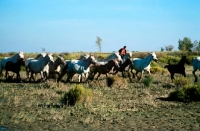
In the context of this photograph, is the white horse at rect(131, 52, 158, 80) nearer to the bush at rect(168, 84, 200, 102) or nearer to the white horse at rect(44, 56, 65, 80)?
the white horse at rect(44, 56, 65, 80)

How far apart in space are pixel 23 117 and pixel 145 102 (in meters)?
5.28

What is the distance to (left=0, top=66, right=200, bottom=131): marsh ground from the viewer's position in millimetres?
10391

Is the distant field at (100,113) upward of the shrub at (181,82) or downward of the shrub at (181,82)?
downward

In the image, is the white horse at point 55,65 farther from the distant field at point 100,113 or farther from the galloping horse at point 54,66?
the distant field at point 100,113

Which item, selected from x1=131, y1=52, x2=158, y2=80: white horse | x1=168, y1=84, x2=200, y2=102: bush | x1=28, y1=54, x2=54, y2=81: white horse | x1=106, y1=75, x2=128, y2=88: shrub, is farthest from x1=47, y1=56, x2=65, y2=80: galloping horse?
x1=168, y1=84, x2=200, y2=102: bush

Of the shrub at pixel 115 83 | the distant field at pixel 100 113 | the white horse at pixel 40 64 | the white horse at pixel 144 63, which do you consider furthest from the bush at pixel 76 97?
the white horse at pixel 144 63

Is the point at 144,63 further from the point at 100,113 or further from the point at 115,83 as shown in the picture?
the point at 100,113

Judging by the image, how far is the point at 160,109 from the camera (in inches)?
507

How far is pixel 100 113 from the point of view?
1184 cm

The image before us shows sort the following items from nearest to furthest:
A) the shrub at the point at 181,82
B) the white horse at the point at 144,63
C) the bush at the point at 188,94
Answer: the bush at the point at 188,94 < the shrub at the point at 181,82 < the white horse at the point at 144,63

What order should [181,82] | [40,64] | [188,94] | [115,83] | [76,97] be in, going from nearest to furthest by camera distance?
1. [76,97]
2. [188,94]
3. [115,83]
4. [181,82]
5. [40,64]

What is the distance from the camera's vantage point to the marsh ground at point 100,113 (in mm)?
10391

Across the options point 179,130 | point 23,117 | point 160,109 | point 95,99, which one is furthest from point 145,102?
point 23,117

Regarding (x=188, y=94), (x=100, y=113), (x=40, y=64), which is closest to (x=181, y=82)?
(x=188, y=94)
